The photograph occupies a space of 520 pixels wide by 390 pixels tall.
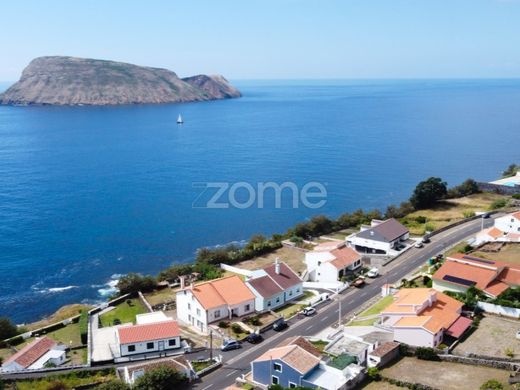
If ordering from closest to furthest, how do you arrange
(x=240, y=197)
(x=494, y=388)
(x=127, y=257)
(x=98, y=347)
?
(x=494, y=388), (x=98, y=347), (x=127, y=257), (x=240, y=197)

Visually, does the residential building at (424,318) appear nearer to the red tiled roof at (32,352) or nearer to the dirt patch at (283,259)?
the dirt patch at (283,259)

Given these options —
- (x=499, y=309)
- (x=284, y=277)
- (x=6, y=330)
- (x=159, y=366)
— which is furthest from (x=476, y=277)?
(x=6, y=330)

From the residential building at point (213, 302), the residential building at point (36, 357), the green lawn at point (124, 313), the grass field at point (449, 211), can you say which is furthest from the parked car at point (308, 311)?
the grass field at point (449, 211)

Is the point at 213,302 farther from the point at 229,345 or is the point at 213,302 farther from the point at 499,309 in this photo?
the point at 499,309

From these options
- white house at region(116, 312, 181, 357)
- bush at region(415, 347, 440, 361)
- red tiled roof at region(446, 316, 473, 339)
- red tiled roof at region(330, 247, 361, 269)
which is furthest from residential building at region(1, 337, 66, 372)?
red tiled roof at region(446, 316, 473, 339)

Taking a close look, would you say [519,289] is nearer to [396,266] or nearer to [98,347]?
[396,266]

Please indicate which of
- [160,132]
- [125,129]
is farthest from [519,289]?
[125,129]
